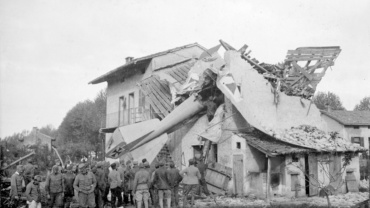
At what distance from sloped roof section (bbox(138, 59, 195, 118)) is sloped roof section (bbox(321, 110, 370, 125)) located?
60.3 feet

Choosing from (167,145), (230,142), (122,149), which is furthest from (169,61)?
(230,142)

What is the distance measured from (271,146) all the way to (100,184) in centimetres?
748

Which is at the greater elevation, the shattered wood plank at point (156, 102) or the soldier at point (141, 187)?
the shattered wood plank at point (156, 102)

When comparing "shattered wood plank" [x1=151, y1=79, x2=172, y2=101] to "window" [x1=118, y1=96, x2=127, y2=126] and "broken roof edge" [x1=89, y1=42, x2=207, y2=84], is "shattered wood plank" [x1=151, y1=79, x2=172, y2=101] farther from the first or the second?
"window" [x1=118, y1=96, x2=127, y2=126]

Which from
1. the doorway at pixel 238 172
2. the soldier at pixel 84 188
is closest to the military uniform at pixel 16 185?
the soldier at pixel 84 188

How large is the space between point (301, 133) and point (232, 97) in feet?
12.6

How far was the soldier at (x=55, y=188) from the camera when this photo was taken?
12.1 metres

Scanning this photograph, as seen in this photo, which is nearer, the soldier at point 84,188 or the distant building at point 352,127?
the soldier at point 84,188

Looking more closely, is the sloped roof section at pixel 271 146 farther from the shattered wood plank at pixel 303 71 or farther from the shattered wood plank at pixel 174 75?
the shattered wood plank at pixel 174 75

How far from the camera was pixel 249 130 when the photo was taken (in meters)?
18.9

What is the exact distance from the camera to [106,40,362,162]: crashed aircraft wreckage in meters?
18.7

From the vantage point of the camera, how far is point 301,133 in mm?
19094

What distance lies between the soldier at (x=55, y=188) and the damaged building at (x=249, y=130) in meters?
6.92

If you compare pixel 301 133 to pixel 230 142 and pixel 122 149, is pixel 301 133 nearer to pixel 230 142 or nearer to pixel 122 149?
pixel 230 142
